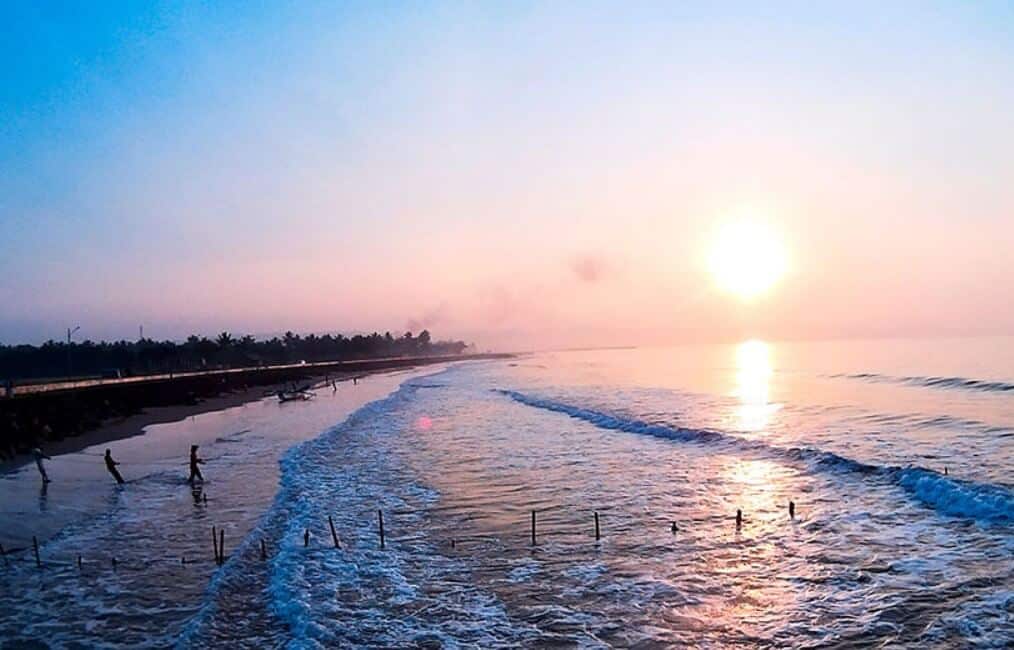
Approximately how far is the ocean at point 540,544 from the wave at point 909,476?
13 cm

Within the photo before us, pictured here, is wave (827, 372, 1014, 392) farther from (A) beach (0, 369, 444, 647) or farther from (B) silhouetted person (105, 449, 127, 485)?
(B) silhouetted person (105, 449, 127, 485)

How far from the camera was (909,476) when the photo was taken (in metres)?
22.7

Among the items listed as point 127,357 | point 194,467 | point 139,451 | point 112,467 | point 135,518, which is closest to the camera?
point 135,518

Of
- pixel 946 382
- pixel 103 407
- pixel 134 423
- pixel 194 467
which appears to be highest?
pixel 103 407

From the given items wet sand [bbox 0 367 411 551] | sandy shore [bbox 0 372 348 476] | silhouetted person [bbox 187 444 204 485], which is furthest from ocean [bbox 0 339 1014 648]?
sandy shore [bbox 0 372 348 476]

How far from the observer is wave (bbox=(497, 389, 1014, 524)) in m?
18.5

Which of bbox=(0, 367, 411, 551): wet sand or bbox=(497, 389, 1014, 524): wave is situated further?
bbox=(0, 367, 411, 551): wet sand

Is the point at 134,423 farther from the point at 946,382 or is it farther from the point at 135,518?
the point at 946,382

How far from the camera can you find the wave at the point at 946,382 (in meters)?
52.8

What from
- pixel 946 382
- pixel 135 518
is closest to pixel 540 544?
pixel 135 518

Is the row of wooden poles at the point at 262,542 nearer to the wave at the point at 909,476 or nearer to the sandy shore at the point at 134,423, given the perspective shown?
the wave at the point at 909,476

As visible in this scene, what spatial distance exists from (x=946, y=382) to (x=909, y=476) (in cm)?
4271

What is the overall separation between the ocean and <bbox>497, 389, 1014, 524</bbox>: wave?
0.41 feet

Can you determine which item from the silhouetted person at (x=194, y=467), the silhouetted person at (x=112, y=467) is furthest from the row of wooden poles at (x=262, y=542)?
the silhouetted person at (x=112, y=467)
